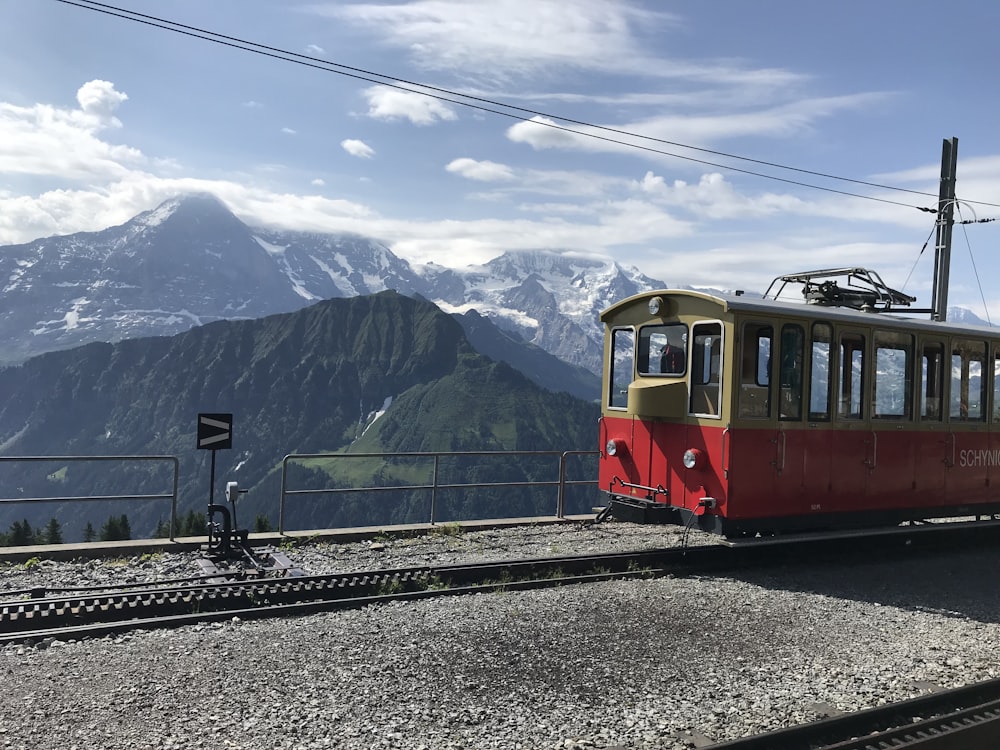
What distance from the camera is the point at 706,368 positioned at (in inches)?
400

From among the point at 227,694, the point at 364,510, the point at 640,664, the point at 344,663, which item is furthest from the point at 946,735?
the point at 364,510

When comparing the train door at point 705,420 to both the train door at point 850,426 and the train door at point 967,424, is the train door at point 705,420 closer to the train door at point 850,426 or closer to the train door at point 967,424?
the train door at point 850,426

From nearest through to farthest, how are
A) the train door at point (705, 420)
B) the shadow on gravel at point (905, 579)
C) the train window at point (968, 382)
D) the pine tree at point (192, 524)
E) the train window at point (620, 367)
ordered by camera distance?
the shadow on gravel at point (905, 579) < the train door at point (705, 420) < the train window at point (620, 367) < the train window at point (968, 382) < the pine tree at point (192, 524)

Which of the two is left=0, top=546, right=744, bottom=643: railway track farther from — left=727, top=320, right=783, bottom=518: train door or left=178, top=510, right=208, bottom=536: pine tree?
left=178, top=510, right=208, bottom=536: pine tree

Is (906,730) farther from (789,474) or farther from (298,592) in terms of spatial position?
(298,592)

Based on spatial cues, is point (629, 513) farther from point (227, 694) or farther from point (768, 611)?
point (227, 694)

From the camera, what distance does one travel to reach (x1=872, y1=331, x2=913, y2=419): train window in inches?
430

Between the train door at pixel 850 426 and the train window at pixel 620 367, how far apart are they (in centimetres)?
272

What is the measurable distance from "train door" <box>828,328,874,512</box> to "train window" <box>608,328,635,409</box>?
272cm

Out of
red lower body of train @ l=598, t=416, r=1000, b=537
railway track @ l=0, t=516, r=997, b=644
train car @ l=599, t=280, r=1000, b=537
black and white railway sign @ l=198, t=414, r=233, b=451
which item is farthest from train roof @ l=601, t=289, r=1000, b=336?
black and white railway sign @ l=198, t=414, r=233, b=451

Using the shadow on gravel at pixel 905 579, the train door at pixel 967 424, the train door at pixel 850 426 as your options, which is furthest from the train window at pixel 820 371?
the train door at pixel 967 424

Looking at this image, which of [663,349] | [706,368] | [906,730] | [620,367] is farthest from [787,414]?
[906,730]

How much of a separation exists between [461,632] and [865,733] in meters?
3.28

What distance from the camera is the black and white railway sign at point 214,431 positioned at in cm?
1077
